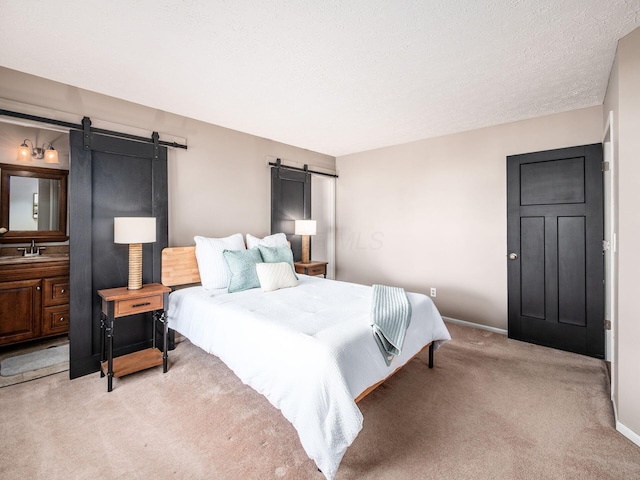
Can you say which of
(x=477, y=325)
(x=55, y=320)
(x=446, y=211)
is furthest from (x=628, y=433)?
(x=55, y=320)

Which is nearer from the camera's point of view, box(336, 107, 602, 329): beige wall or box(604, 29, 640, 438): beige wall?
box(604, 29, 640, 438): beige wall

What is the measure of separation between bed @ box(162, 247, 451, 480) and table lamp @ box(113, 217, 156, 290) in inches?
17.4

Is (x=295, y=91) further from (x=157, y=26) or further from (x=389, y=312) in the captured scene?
(x=389, y=312)

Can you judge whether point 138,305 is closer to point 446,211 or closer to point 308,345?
point 308,345

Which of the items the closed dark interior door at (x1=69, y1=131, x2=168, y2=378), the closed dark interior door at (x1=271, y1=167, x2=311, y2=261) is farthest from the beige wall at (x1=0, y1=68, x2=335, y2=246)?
the closed dark interior door at (x1=69, y1=131, x2=168, y2=378)

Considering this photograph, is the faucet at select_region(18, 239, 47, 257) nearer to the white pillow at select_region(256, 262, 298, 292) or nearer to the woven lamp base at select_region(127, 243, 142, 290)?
the woven lamp base at select_region(127, 243, 142, 290)

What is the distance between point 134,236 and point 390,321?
2.26m

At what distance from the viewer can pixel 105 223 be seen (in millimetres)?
2898

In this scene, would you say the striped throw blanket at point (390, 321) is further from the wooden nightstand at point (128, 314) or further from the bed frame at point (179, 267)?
A: the bed frame at point (179, 267)

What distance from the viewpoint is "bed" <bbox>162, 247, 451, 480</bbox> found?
5.11 feet

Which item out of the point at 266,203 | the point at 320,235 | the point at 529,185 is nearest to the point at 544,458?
the point at 529,185

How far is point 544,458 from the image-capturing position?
1.73 metres

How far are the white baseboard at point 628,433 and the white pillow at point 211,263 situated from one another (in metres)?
3.26

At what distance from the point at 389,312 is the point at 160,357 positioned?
7.08 ft
